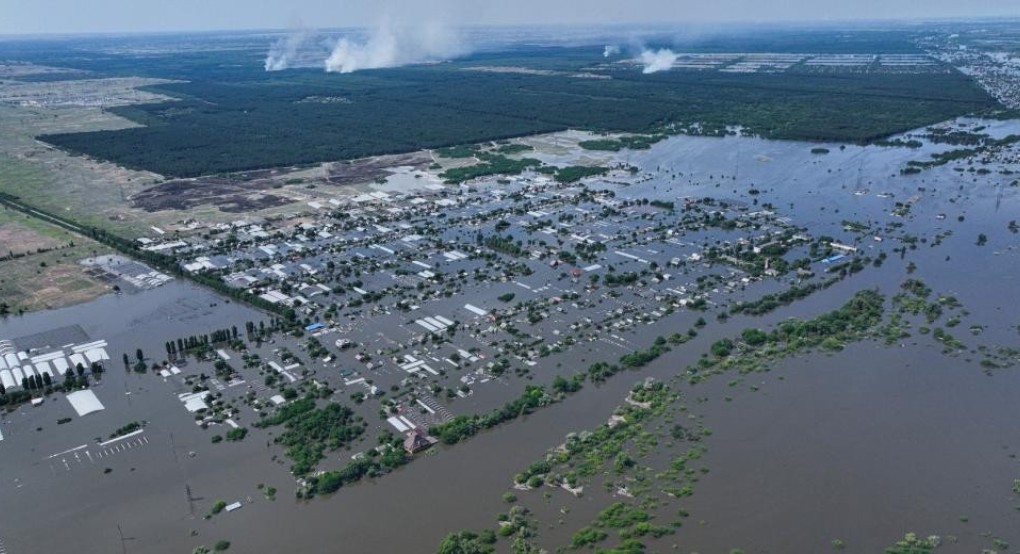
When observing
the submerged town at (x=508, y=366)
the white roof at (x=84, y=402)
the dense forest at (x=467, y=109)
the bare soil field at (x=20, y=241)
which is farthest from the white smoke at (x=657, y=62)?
the white roof at (x=84, y=402)

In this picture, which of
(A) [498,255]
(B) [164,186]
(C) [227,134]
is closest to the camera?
(A) [498,255]

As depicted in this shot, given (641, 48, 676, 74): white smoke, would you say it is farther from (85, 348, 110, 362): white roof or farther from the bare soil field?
(85, 348, 110, 362): white roof

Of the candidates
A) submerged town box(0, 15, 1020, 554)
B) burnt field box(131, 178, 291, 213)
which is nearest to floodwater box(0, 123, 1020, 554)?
submerged town box(0, 15, 1020, 554)

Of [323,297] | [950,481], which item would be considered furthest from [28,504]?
[950,481]

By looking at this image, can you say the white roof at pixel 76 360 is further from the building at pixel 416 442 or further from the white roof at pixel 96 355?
the building at pixel 416 442

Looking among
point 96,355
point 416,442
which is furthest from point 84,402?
point 416,442

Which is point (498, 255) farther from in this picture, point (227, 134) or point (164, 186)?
point (227, 134)

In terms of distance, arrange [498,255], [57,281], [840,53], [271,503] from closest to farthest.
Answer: [271,503] → [57,281] → [498,255] → [840,53]

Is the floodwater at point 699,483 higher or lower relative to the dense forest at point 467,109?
lower
